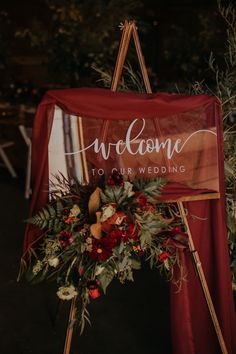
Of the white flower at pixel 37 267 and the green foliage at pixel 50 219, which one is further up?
the green foliage at pixel 50 219

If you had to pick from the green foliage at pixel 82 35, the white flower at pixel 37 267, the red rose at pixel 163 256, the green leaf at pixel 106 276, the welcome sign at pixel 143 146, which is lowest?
the green leaf at pixel 106 276

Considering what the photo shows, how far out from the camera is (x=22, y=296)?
12.2 ft

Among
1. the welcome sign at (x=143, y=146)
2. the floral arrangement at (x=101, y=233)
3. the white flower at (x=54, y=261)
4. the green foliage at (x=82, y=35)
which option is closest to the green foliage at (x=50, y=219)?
the floral arrangement at (x=101, y=233)

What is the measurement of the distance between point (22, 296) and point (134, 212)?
1663mm

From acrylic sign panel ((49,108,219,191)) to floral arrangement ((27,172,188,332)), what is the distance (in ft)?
0.32

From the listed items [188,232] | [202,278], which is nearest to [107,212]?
[188,232]

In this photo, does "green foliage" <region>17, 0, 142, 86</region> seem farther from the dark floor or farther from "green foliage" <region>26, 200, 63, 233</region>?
"green foliage" <region>26, 200, 63, 233</region>

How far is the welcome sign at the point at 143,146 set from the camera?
2.48 m

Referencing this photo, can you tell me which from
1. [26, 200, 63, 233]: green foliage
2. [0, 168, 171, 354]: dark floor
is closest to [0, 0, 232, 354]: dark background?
[0, 168, 171, 354]: dark floor

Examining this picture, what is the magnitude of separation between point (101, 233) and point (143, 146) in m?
0.46

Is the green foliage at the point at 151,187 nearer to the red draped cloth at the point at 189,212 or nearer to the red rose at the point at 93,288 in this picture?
the red draped cloth at the point at 189,212

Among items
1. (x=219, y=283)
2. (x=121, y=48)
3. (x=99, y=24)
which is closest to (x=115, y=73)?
(x=121, y=48)

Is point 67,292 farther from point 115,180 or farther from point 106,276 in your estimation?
point 115,180

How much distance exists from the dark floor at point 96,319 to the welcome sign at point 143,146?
1.15 metres
